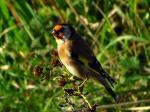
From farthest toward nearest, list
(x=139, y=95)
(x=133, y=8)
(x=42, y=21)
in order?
1. (x=42, y=21)
2. (x=133, y=8)
3. (x=139, y=95)

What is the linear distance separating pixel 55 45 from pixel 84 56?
1218 mm

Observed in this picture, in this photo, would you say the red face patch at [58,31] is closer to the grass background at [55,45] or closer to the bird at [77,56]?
the bird at [77,56]

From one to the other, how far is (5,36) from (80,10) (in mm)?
704

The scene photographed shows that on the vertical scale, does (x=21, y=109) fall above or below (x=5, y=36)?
below

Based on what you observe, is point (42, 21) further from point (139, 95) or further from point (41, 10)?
point (139, 95)

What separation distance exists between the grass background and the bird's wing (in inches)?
21.0

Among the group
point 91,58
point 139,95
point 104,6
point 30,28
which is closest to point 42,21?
point 30,28

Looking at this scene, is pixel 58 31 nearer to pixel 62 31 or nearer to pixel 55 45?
pixel 62 31

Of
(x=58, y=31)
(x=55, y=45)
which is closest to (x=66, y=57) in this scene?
(x=58, y=31)

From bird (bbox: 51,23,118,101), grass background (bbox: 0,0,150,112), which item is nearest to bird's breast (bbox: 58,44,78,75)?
bird (bbox: 51,23,118,101)

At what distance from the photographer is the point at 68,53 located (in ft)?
11.6

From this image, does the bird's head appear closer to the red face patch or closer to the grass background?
the red face patch

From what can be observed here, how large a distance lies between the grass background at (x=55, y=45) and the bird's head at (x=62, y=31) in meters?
0.62

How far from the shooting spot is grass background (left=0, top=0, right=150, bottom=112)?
4.27m
